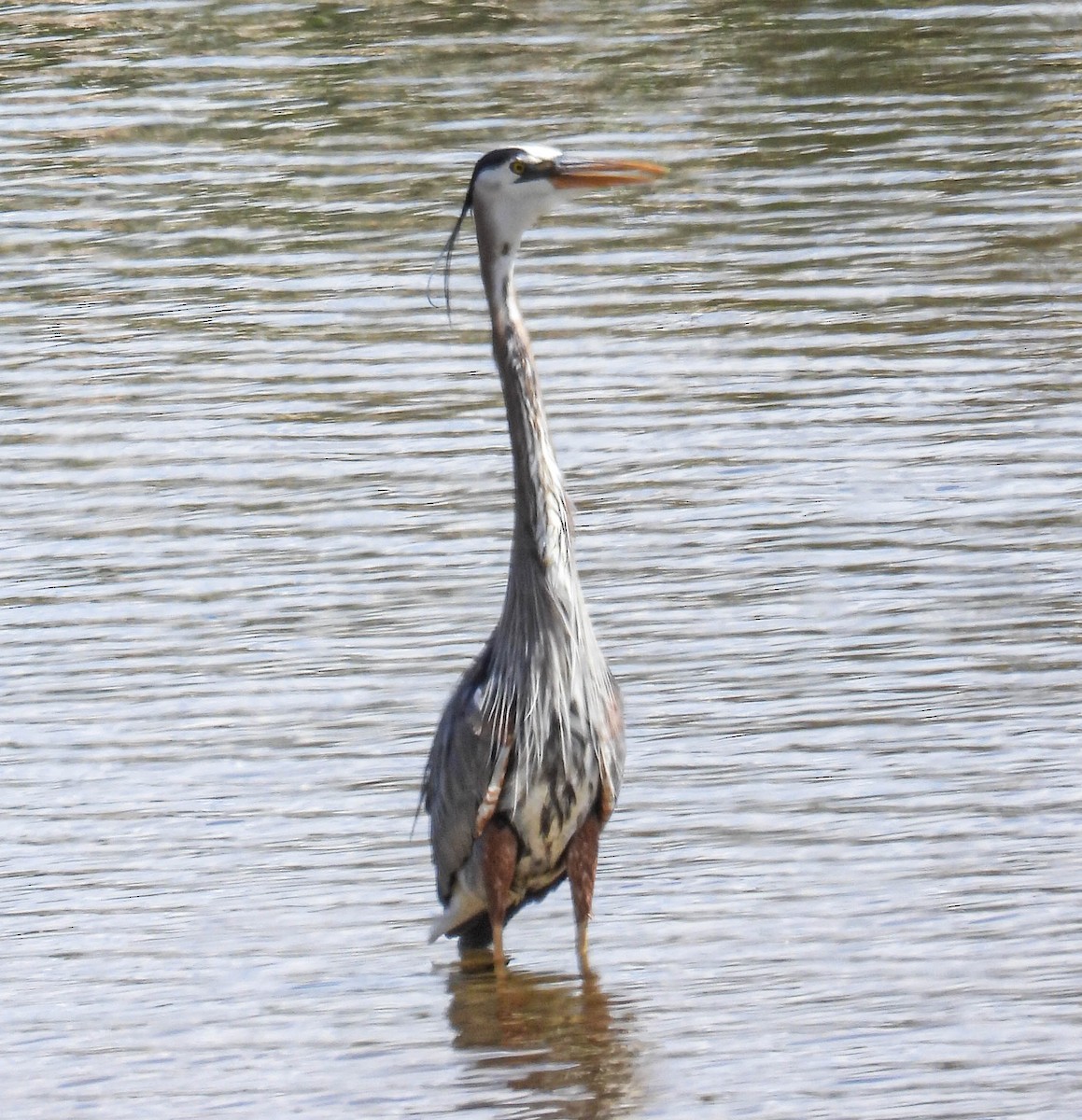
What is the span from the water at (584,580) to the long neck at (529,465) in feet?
3.49

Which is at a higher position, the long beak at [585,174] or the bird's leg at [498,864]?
the long beak at [585,174]

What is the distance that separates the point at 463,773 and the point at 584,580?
2595 mm

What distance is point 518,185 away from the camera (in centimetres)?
662

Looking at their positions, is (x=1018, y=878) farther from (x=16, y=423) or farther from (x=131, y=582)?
(x=16, y=423)

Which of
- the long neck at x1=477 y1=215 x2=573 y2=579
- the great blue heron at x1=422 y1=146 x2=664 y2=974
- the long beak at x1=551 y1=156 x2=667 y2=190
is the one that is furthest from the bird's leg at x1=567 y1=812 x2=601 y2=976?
the long beak at x1=551 y1=156 x2=667 y2=190

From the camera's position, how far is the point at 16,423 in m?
11.0

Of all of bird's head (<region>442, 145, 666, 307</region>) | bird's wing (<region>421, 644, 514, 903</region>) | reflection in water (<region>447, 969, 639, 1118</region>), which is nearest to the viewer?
reflection in water (<region>447, 969, 639, 1118</region>)

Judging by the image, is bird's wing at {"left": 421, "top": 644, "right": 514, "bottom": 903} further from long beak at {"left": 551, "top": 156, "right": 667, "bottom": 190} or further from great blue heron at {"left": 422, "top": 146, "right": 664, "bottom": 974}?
long beak at {"left": 551, "top": 156, "right": 667, "bottom": 190}

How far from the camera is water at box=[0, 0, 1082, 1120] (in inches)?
249

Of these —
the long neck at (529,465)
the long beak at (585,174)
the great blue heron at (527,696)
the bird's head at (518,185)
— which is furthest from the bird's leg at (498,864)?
the long beak at (585,174)

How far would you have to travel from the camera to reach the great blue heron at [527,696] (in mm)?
6488

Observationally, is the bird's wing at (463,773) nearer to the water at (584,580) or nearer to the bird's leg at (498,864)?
the bird's leg at (498,864)

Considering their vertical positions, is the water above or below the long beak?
below

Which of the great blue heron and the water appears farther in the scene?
the great blue heron
